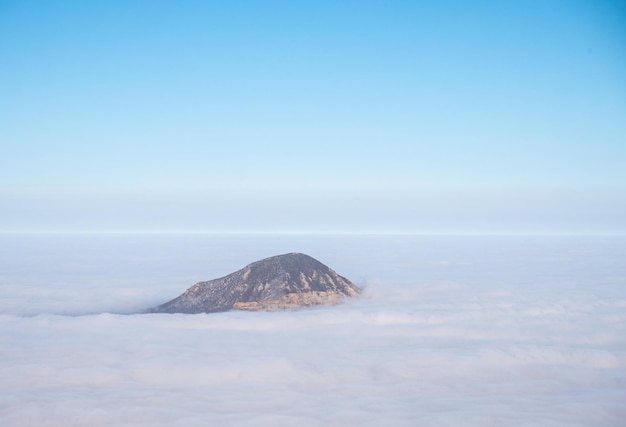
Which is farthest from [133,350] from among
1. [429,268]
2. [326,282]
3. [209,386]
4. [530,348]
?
[429,268]

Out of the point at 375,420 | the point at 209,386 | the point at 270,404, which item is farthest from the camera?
the point at 209,386

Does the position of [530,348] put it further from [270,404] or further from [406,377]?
[270,404]

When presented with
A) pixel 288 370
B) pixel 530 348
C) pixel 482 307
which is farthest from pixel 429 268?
pixel 288 370

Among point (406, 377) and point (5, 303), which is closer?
point (406, 377)

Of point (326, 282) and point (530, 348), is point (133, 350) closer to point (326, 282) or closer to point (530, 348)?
point (326, 282)

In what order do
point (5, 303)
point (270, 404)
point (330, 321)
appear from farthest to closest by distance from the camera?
point (5, 303) → point (330, 321) → point (270, 404)

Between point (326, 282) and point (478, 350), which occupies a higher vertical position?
point (326, 282)
